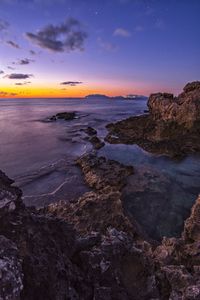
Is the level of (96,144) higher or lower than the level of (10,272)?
lower

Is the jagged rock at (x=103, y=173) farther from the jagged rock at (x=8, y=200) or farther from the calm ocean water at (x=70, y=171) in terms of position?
the jagged rock at (x=8, y=200)

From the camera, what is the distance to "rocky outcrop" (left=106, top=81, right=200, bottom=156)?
36.7m

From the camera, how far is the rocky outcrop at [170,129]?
36688mm

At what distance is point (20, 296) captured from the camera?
4.73 m

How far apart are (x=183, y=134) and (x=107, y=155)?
13.6m

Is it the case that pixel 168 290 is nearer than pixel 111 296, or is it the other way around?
pixel 111 296

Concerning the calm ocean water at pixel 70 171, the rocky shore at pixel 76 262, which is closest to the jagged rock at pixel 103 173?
the calm ocean water at pixel 70 171

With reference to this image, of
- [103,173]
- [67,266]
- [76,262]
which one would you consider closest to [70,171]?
[103,173]

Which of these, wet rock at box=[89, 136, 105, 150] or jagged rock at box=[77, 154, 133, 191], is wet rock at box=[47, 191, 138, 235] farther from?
wet rock at box=[89, 136, 105, 150]

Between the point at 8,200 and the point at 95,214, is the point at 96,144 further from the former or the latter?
the point at 8,200

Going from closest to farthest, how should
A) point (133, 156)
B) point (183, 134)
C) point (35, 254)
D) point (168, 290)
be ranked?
point (35, 254) → point (168, 290) → point (133, 156) → point (183, 134)

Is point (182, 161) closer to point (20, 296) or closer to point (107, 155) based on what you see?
point (107, 155)

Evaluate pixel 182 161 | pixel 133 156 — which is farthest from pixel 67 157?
pixel 182 161

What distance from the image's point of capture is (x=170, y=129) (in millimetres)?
42688
